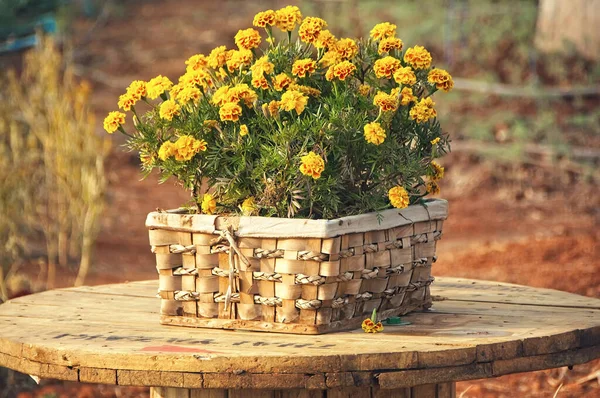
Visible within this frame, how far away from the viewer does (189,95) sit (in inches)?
96.4

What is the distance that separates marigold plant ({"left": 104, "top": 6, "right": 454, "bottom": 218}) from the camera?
2365 millimetres

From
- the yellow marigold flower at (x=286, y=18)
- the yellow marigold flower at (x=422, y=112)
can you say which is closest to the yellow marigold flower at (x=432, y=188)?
the yellow marigold flower at (x=422, y=112)

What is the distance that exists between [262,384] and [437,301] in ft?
2.81

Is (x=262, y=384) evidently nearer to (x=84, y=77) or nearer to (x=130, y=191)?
(x=130, y=191)

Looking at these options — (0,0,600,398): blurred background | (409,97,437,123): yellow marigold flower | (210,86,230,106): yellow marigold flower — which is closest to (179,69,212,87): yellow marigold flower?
(210,86,230,106): yellow marigold flower

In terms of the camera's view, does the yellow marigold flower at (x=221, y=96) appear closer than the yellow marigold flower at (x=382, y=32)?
Yes

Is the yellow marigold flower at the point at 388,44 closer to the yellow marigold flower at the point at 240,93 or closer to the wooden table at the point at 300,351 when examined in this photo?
the yellow marigold flower at the point at 240,93

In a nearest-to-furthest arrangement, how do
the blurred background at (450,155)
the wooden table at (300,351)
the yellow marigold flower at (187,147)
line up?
the wooden table at (300,351), the yellow marigold flower at (187,147), the blurred background at (450,155)

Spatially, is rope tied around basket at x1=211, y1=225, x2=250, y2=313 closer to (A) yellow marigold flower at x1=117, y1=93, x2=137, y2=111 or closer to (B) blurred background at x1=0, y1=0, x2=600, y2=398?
(A) yellow marigold flower at x1=117, y1=93, x2=137, y2=111

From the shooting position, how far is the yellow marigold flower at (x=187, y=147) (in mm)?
2359

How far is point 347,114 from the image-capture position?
2.40 m

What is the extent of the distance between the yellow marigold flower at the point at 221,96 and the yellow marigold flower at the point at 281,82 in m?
0.12

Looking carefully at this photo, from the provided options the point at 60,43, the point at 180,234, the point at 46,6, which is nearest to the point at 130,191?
the point at 46,6

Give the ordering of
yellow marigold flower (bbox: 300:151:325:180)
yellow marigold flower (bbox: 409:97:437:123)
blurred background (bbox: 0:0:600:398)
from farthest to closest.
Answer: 1. blurred background (bbox: 0:0:600:398)
2. yellow marigold flower (bbox: 409:97:437:123)
3. yellow marigold flower (bbox: 300:151:325:180)
